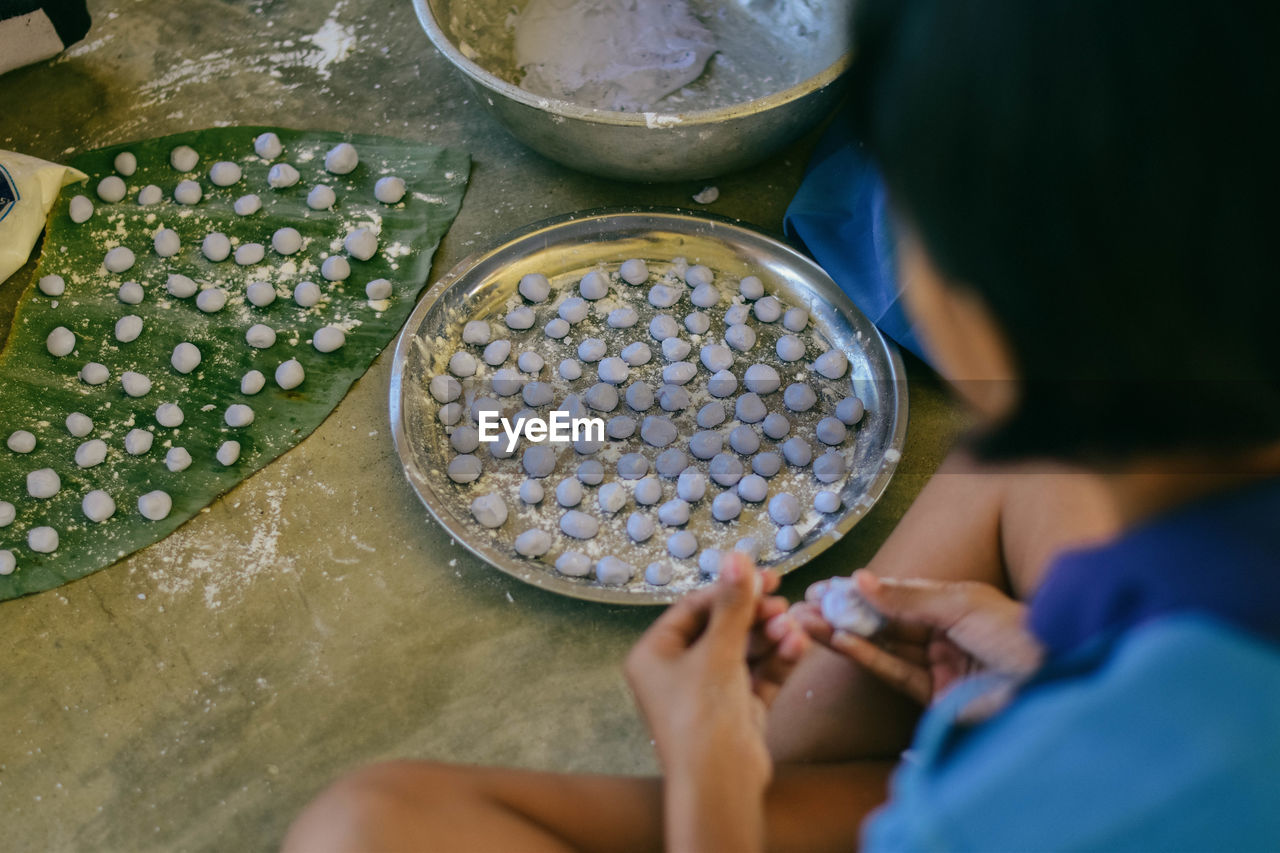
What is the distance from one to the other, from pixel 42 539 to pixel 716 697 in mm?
879

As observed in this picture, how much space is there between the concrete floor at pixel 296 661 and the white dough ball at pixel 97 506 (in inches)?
2.6

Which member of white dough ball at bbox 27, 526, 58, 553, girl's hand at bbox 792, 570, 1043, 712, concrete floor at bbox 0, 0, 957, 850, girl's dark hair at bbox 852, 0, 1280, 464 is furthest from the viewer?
white dough ball at bbox 27, 526, 58, 553

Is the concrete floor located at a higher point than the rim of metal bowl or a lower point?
lower

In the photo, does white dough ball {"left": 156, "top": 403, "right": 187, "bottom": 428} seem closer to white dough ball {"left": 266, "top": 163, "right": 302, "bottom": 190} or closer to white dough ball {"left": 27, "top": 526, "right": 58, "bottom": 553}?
white dough ball {"left": 27, "top": 526, "right": 58, "bottom": 553}

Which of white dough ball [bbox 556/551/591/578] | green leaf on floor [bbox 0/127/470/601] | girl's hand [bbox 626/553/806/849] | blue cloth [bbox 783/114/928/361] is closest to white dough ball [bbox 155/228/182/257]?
green leaf on floor [bbox 0/127/470/601]

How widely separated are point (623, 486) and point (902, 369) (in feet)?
1.21

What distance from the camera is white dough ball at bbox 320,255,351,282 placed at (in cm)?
130

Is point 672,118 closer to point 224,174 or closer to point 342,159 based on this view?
point 342,159

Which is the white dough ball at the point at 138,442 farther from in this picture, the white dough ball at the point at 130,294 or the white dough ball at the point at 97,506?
the white dough ball at the point at 130,294

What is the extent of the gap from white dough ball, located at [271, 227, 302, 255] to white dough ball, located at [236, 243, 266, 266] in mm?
23

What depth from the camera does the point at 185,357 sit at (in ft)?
4.00

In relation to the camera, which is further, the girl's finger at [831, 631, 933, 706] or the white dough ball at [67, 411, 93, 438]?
the white dough ball at [67, 411, 93, 438]

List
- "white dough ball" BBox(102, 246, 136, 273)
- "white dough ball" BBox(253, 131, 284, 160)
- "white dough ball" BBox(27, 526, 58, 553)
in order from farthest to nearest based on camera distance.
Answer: "white dough ball" BBox(253, 131, 284, 160) < "white dough ball" BBox(102, 246, 136, 273) < "white dough ball" BBox(27, 526, 58, 553)

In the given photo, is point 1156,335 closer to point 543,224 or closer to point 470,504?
point 470,504
